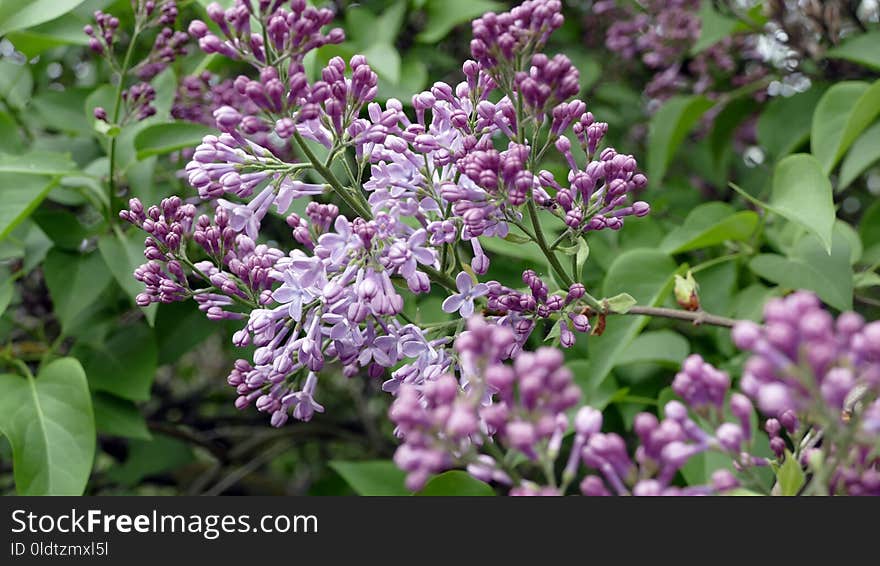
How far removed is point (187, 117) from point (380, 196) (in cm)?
120

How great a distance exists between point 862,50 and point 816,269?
0.75 m

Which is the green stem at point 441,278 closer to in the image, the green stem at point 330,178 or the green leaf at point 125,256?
the green stem at point 330,178

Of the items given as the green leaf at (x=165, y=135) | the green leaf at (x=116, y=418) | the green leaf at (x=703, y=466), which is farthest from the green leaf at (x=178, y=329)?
the green leaf at (x=703, y=466)

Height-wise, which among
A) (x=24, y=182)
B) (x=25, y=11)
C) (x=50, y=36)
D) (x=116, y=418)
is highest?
(x=25, y=11)

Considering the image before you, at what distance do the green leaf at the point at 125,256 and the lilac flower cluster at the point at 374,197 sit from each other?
43cm

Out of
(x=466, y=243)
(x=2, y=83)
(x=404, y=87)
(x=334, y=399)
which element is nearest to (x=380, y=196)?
(x=466, y=243)

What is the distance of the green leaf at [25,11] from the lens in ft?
6.38

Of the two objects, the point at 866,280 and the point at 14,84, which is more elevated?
the point at 14,84

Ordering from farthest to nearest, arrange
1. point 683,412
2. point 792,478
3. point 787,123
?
point 787,123 < point 792,478 < point 683,412

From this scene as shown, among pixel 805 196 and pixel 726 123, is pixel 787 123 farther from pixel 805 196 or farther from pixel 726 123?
pixel 805 196

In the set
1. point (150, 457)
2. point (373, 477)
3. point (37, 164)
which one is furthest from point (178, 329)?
point (150, 457)

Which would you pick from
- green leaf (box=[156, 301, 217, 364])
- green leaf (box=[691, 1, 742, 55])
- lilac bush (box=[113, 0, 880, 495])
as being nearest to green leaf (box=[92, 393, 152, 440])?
green leaf (box=[156, 301, 217, 364])

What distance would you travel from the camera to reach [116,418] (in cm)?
208

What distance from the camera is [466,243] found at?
7.23ft
